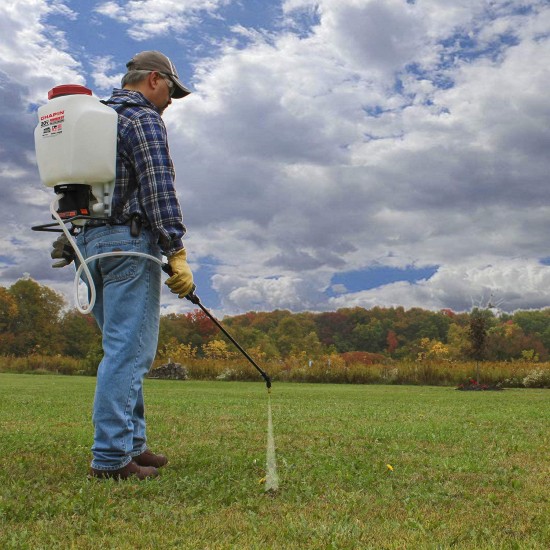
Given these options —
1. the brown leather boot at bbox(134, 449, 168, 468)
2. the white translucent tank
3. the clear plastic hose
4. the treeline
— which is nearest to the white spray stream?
the brown leather boot at bbox(134, 449, 168, 468)

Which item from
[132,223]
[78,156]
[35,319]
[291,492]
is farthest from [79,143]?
[35,319]

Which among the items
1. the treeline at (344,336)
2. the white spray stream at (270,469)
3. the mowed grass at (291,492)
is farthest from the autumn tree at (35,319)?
the white spray stream at (270,469)

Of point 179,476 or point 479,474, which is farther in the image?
point 479,474

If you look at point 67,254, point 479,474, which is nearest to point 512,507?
point 479,474

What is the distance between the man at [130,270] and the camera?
12.3ft

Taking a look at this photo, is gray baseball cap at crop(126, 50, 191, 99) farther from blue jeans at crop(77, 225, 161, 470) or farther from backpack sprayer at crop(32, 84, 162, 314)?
blue jeans at crop(77, 225, 161, 470)

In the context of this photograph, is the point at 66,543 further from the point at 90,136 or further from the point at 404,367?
the point at 404,367

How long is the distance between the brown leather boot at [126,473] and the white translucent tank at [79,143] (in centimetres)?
146

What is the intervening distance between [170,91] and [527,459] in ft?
11.7

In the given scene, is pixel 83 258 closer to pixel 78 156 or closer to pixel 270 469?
pixel 78 156

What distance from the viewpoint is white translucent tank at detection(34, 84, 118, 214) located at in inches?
147

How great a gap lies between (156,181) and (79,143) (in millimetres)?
469

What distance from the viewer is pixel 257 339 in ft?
138

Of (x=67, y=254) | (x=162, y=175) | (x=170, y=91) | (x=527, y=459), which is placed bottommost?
(x=527, y=459)
